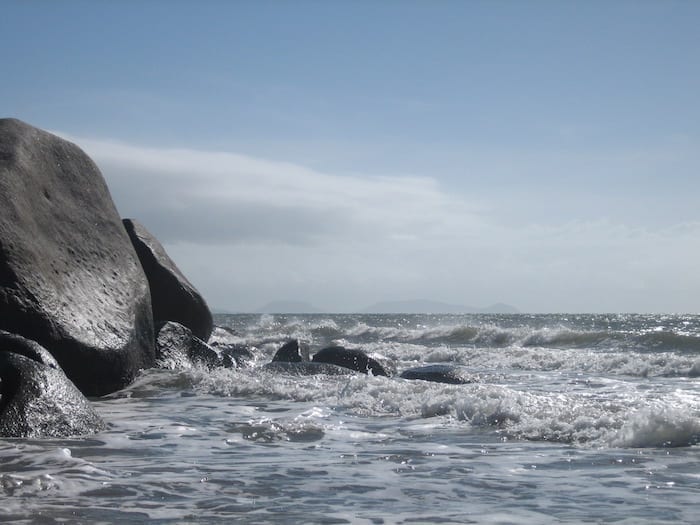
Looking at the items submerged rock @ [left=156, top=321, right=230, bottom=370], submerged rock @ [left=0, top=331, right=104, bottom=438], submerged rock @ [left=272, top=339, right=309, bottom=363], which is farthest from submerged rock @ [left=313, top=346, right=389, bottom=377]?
submerged rock @ [left=0, top=331, right=104, bottom=438]

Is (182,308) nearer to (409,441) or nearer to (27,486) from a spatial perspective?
(409,441)

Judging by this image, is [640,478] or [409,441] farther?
[409,441]

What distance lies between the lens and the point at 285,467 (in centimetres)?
576

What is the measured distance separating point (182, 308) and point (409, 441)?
7779 millimetres

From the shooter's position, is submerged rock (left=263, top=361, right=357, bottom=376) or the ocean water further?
submerged rock (left=263, top=361, right=357, bottom=376)

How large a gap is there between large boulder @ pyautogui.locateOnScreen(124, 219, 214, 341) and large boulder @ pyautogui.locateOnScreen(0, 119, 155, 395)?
4.45ft

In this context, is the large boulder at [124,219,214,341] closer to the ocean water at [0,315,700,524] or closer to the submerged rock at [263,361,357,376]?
the submerged rock at [263,361,357,376]

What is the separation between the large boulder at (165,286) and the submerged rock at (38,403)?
19.3 ft

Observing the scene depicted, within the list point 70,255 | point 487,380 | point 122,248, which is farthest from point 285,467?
point 487,380

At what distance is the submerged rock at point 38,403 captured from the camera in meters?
6.37

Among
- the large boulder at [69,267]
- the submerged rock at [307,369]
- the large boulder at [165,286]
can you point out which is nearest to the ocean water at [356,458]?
the large boulder at [69,267]

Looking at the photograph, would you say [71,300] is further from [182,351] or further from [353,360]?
[353,360]

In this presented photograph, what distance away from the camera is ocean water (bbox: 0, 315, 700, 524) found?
455 centimetres

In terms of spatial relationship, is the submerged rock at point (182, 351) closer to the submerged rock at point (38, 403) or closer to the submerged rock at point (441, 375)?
the submerged rock at point (441, 375)
